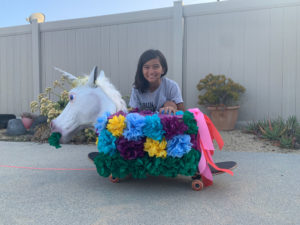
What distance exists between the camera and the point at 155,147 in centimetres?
179

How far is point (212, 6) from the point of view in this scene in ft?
16.7

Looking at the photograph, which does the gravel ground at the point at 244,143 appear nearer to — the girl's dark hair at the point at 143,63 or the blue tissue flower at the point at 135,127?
the girl's dark hair at the point at 143,63

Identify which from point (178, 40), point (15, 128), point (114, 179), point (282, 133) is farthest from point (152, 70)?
point (15, 128)

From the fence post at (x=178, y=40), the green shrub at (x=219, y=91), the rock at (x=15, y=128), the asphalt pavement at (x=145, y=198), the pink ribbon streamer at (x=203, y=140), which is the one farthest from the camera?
the fence post at (x=178, y=40)

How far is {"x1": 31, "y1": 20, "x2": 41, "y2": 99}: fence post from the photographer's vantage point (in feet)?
20.8

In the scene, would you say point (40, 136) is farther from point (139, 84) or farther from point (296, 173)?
point (296, 173)

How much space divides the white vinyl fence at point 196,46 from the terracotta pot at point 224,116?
0.40m

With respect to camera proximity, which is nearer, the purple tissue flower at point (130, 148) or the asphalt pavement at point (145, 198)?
the asphalt pavement at point (145, 198)

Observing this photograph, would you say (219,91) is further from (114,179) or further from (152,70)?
(114,179)

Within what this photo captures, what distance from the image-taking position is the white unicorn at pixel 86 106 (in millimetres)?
2014

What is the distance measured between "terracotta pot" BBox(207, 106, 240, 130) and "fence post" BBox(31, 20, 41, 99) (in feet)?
14.2

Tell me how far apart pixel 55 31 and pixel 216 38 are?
3.88m

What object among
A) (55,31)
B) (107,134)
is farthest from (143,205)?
(55,31)

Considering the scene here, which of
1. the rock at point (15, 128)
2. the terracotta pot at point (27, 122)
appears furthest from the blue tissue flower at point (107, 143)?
the terracotta pot at point (27, 122)
